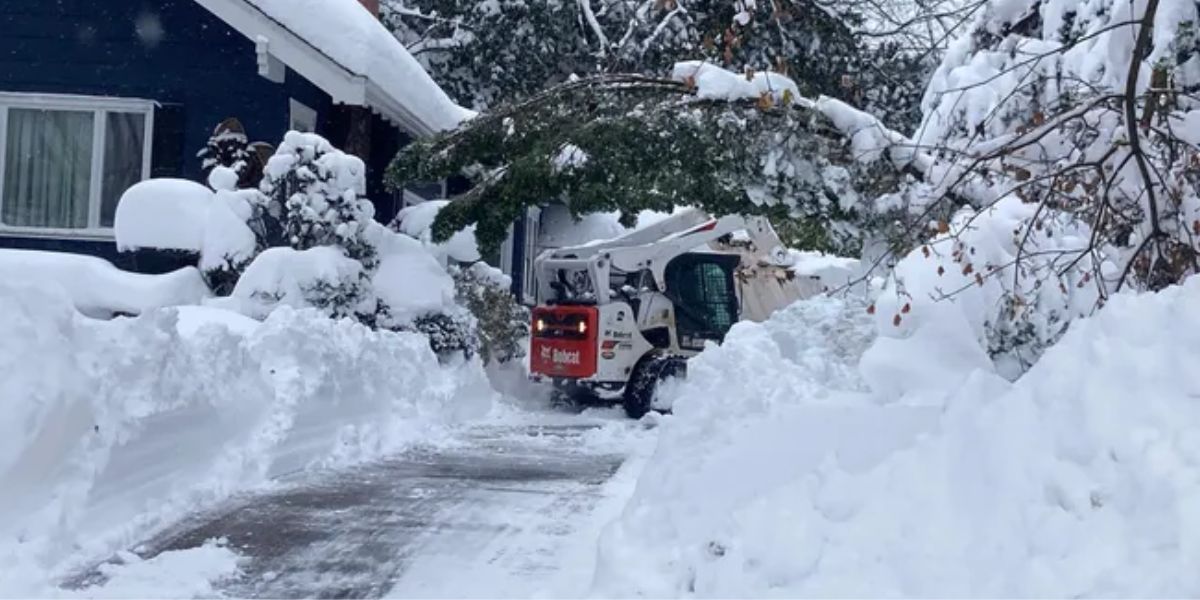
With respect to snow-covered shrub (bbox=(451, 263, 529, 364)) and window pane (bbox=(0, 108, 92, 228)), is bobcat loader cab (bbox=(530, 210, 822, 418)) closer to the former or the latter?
snow-covered shrub (bbox=(451, 263, 529, 364))

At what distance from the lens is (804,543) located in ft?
18.7

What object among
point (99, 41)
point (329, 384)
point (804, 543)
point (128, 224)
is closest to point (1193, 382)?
point (804, 543)

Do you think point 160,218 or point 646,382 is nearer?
point 160,218

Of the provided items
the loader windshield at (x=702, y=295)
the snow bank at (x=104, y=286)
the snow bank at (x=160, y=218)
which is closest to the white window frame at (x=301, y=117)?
the snow bank at (x=160, y=218)

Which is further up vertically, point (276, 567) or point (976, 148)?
point (976, 148)

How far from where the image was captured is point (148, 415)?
7719 mm

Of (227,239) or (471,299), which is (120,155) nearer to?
(227,239)

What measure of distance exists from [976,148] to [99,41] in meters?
10.5

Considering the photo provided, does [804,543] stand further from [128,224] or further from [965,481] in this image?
[128,224]

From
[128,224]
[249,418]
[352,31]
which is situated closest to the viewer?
[249,418]

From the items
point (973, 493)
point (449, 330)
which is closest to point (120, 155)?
point (449, 330)

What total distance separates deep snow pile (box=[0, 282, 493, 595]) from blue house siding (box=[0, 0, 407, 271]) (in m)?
4.59

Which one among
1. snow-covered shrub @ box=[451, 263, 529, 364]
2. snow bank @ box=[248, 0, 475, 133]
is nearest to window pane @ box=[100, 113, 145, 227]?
snow bank @ box=[248, 0, 475, 133]

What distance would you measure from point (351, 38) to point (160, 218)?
2.94m
